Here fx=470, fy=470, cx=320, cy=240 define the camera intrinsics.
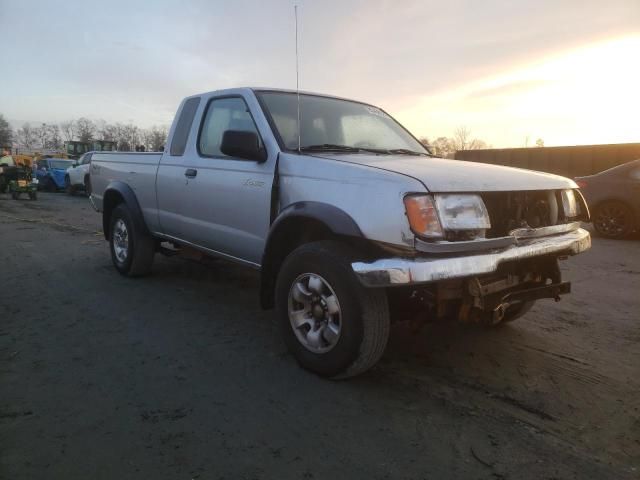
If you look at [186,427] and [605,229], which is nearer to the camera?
[186,427]

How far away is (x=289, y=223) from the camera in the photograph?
3176 millimetres

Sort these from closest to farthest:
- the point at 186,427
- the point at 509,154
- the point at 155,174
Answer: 1. the point at 186,427
2. the point at 155,174
3. the point at 509,154

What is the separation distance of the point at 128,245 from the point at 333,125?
2894 millimetres

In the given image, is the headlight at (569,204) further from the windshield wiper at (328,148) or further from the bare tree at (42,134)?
the bare tree at (42,134)

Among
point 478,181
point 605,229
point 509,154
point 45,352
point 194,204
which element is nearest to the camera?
point 478,181

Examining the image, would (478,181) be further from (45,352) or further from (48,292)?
(48,292)

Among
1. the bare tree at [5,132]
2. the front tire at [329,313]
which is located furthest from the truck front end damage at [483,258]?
the bare tree at [5,132]

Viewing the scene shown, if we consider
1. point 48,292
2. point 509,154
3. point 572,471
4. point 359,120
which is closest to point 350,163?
point 359,120

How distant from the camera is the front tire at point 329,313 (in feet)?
8.96

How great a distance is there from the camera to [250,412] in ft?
8.61

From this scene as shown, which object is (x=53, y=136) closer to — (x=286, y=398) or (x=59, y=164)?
(x=59, y=164)

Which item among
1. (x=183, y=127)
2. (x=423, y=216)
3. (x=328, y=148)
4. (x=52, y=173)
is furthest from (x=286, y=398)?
(x=52, y=173)

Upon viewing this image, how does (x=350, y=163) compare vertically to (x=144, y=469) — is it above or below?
above

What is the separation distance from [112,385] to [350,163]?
79.6 inches
